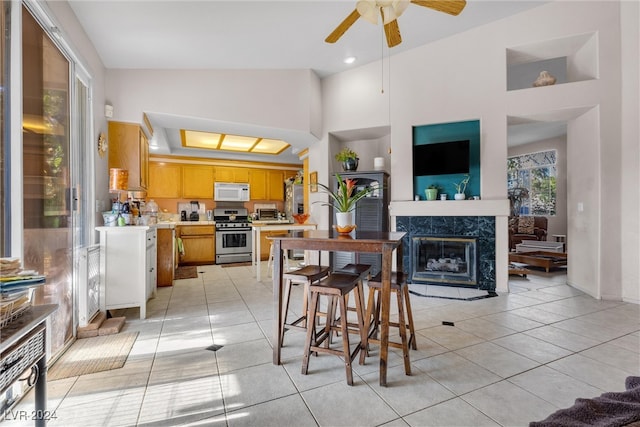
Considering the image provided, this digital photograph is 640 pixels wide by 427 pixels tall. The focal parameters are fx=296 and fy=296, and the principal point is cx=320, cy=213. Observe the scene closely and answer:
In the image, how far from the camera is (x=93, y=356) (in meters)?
2.12

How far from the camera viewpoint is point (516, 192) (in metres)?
7.82

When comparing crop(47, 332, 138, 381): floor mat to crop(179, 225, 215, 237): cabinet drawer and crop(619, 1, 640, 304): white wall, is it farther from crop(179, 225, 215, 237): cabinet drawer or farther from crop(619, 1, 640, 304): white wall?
crop(619, 1, 640, 304): white wall

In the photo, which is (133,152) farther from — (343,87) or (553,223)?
(553,223)

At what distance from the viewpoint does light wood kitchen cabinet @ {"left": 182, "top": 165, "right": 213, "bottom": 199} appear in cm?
641

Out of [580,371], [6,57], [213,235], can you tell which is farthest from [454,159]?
[213,235]

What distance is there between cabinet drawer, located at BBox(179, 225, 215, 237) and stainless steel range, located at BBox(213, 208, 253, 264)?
174 mm

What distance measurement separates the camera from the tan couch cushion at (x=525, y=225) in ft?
22.9

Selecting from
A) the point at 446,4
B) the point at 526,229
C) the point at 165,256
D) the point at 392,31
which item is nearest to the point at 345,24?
the point at 392,31

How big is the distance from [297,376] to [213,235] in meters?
4.74

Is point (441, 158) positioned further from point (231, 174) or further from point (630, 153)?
point (231, 174)

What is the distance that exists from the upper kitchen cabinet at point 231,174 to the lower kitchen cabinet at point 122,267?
3973 mm

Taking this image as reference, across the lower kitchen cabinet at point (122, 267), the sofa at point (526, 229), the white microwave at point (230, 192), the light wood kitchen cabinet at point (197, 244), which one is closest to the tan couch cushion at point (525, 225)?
the sofa at point (526, 229)

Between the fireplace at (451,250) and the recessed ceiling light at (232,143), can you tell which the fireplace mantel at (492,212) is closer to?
the fireplace at (451,250)

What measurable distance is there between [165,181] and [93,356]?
4.78m
